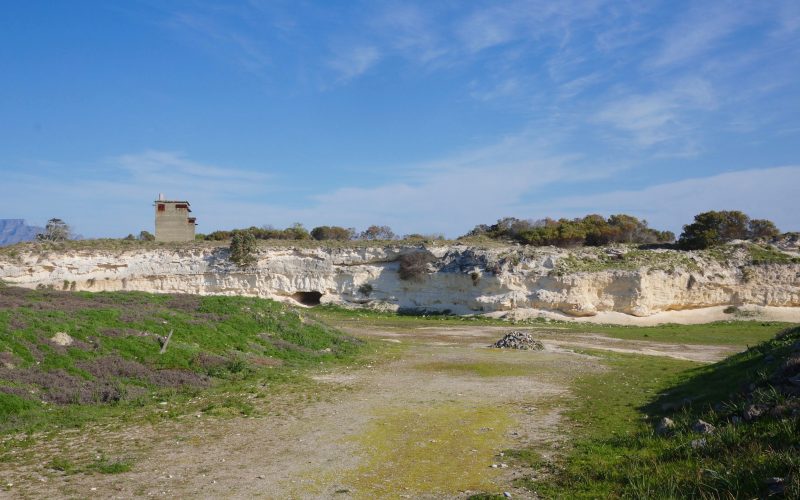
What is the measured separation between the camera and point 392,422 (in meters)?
12.5

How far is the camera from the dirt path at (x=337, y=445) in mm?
8391

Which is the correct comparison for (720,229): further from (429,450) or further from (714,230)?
(429,450)

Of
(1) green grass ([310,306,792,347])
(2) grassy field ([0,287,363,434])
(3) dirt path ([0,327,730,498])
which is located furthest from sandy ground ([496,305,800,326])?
(3) dirt path ([0,327,730,498])

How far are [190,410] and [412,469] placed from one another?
22.1 ft

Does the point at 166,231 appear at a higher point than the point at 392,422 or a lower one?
higher

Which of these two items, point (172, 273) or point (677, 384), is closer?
point (677, 384)

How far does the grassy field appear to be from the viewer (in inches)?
519

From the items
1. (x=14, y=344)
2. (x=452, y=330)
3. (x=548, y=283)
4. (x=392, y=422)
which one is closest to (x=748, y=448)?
(x=392, y=422)

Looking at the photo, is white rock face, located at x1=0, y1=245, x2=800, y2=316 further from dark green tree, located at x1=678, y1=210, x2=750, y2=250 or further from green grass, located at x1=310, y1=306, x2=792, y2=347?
dark green tree, located at x1=678, y1=210, x2=750, y2=250

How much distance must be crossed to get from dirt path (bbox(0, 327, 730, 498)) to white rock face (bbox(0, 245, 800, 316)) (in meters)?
30.4

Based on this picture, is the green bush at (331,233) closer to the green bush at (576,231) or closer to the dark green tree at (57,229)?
the green bush at (576,231)

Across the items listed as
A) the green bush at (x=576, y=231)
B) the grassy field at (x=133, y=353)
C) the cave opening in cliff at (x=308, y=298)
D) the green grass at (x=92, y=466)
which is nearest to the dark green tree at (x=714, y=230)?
the green bush at (x=576, y=231)

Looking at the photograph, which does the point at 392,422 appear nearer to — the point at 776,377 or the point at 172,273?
the point at 776,377

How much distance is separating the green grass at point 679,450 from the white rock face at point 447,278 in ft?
109
